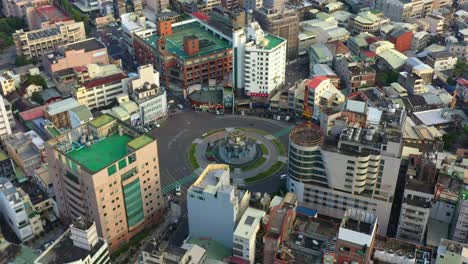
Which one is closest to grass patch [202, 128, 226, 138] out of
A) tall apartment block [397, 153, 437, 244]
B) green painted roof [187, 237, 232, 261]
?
green painted roof [187, 237, 232, 261]

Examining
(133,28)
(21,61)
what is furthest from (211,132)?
(21,61)

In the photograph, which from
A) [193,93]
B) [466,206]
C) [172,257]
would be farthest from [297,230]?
[193,93]

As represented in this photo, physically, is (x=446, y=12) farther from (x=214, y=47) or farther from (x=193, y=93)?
(x=193, y=93)

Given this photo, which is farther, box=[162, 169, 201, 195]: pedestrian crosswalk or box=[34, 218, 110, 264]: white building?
box=[162, 169, 201, 195]: pedestrian crosswalk

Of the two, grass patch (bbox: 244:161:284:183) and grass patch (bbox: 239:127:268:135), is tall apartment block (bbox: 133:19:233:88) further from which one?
grass patch (bbox: 244:161:284:183)

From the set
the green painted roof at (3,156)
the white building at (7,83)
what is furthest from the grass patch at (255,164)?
the white building at (7,83)

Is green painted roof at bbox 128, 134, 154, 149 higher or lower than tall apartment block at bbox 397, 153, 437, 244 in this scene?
higher
